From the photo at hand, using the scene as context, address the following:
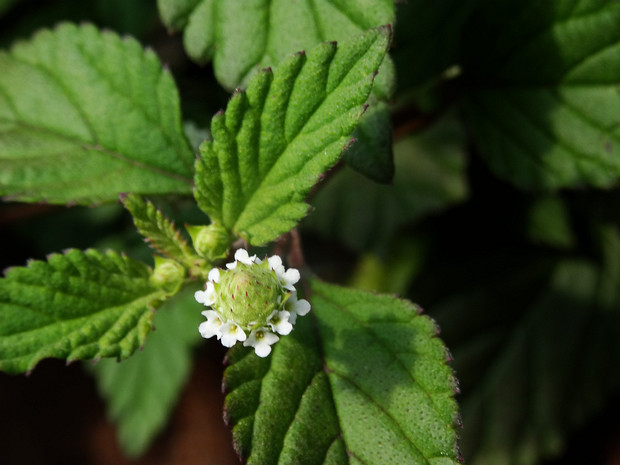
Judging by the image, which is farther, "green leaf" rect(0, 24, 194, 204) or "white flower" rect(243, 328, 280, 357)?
"green leaf" rect(0, 24, 194, 204)

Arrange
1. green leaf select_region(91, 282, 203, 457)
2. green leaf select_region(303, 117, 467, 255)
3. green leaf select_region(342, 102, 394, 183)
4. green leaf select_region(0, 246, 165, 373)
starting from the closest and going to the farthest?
green leaf select_region(0, 246, 165, 373) < green leaf select_region(342, 102, 394, 183) < green leaf select_region(303, 117, 467, 255) < green leaf select_region(91, 282, 203, 457)

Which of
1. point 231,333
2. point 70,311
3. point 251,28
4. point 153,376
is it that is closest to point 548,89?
point 251,28

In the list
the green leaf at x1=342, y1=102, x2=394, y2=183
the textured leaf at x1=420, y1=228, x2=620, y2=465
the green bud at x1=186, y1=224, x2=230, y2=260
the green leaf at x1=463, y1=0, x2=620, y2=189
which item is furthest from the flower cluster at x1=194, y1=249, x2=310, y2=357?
the textured leaf at x1=420, y1=228, x2=620, y2=465

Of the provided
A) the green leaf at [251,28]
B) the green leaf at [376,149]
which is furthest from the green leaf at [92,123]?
the green leaf at [376,149]

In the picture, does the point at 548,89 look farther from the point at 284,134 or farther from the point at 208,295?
the point at 208,295

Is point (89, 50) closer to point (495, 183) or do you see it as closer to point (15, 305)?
point (15, 305)

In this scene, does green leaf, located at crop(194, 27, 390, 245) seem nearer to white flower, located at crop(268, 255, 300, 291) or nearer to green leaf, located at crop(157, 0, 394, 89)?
white flower, located at crop(268, 255, 300, 291)
